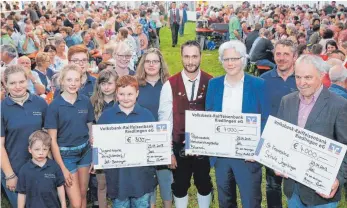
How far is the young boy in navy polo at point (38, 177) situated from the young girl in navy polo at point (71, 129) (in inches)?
5.2

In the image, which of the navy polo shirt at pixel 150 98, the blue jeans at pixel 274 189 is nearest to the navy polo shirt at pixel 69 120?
the navy polo shirt at pixel 150 98

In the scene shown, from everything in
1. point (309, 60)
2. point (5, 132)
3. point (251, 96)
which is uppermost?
point (309, 60)

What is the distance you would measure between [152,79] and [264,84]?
1.18 meters

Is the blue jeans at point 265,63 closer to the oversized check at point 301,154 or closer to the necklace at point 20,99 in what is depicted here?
the oversized check at point 301,154

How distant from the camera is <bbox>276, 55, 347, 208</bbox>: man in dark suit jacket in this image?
3.06 metres

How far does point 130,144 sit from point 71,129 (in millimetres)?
636

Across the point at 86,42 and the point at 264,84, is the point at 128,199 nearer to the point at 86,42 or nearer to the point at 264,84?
the point at 264,84

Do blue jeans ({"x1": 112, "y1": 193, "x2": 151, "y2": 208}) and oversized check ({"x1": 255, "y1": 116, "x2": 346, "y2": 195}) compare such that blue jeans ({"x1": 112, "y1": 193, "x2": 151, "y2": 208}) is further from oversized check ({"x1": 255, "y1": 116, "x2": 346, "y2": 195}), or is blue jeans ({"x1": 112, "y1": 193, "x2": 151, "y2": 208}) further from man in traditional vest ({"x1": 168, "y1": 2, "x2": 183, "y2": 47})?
man in traditional vest ({"x1": 168, "y1": 2, "x2": 183, "y2": 47})

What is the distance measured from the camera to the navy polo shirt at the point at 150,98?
425 cm

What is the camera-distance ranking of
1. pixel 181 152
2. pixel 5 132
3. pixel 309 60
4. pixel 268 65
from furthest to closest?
1. pixel 268 65
2. pixel 181 152
3. pixel 5 132
4. pixel 309 60

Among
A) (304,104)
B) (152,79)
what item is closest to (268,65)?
(152,79)

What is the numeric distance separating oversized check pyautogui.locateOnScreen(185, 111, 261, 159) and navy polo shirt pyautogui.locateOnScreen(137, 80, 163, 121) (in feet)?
1.61

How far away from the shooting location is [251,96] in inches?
150

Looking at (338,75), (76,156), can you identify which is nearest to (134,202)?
(76,156)
